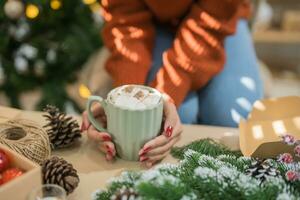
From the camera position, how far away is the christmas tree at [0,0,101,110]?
144 cm

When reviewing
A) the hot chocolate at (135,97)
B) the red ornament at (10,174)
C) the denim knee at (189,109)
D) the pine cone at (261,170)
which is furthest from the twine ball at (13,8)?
the pine cone at (261,170)

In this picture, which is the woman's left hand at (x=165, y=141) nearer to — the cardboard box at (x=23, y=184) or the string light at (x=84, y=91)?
the cardboard box at (x=23, y=184)

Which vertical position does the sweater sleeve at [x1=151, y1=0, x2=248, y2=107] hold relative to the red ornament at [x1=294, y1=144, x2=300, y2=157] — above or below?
above

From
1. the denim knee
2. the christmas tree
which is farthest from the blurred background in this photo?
the denim knee

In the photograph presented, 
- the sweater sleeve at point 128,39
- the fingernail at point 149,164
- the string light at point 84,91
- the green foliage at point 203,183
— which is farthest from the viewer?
the string light at point 84,91

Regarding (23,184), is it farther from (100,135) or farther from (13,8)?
(13,8)

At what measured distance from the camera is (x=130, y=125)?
762 millimetres

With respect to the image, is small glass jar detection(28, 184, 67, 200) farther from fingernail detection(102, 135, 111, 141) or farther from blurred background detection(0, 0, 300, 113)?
blurred background detection(0, 0, 300, 113)

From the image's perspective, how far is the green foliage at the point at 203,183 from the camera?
588 millimetres

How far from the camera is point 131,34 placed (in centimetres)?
110

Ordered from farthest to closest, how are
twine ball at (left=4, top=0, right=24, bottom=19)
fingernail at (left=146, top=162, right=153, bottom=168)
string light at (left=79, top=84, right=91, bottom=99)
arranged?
string light at (left=79, top=84, right=91, bottom=99)
twine ball at (left=4, top=0, right=24, bottom=19)
fingernail at (left=146, top=162, right=153, bottom=168)

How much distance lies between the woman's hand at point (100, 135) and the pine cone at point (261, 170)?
0.24 meters

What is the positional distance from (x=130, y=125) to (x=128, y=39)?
37cm

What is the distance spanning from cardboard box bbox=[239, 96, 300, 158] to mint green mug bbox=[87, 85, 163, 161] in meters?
0.15
